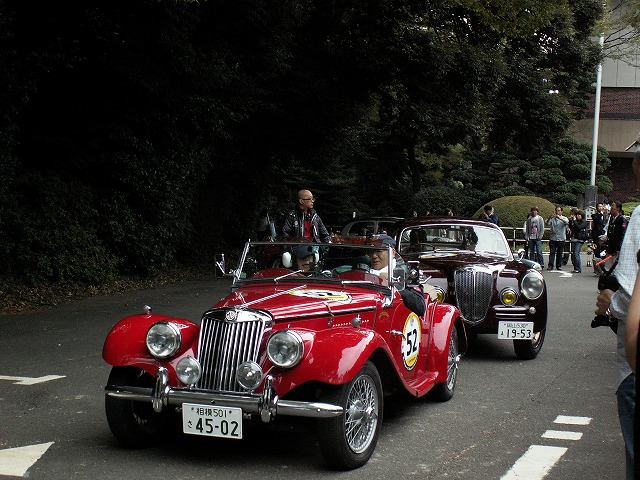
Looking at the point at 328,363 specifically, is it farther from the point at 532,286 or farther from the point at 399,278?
the point at 532,286

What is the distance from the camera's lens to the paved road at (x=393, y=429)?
545 cm

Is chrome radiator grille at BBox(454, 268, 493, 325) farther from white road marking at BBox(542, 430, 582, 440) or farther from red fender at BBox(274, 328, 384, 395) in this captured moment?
red fender at BBox(274, 328, 384, 395)

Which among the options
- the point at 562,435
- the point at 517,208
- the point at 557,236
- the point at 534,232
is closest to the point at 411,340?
the point at 562,435

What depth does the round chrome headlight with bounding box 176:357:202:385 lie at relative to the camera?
5.52 metres

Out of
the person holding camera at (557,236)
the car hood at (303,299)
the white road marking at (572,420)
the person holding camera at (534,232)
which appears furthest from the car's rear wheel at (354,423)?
the person holding camera at (557,236)

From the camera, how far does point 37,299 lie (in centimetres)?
1420

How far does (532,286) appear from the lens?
9.70 metres

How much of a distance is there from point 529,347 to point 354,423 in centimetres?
484

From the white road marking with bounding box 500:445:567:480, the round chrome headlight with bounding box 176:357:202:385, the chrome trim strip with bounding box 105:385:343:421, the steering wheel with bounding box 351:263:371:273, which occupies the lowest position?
the white road marking with bounding box 500:445:567:480

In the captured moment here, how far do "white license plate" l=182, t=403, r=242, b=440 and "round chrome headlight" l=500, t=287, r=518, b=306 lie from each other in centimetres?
524

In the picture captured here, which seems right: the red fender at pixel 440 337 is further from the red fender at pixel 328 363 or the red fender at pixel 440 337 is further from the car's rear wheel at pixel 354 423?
the red fender at pixel 328 363

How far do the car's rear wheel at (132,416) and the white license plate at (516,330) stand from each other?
4.82m

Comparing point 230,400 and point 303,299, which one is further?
point 303,299

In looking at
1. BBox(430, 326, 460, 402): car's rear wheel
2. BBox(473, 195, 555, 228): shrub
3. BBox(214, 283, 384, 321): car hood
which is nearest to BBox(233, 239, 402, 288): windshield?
BBox(214, 283, 384, 321): car hood
